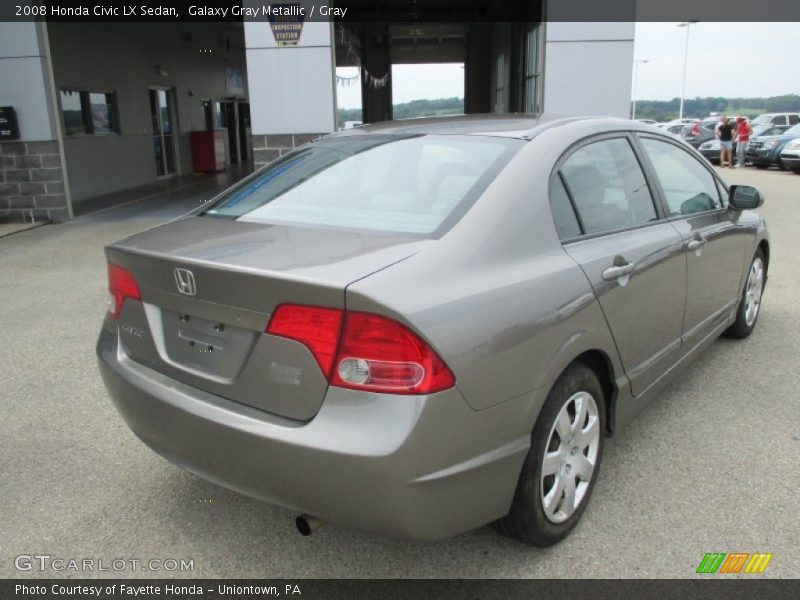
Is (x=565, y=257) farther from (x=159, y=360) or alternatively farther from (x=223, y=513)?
(x=223, y=513)

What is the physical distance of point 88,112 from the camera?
14305 millimetres

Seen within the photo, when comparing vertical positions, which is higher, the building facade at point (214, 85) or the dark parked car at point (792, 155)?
the building facade at point (214, 85)

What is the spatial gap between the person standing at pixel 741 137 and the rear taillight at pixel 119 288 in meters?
22.3

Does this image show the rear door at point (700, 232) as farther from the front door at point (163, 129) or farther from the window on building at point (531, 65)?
the front door at point (163, 129)

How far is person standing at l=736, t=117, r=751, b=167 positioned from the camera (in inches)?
824

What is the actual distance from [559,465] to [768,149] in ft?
70.2

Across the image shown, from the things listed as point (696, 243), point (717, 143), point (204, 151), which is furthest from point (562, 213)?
point (717, 143)

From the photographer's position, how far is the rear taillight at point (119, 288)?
2.52 meters

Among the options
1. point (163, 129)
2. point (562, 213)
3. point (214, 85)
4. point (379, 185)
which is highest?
point (214, 85)

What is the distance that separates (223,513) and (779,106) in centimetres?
6718

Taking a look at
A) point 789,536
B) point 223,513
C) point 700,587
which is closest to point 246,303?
point 223,513

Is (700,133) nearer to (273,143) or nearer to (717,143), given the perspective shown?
(717,143)

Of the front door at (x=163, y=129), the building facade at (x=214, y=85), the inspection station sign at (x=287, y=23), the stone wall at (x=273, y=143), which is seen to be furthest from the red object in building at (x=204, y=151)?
the inspection station sign at (x=287, y=23)

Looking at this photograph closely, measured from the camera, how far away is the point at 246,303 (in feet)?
6.94
